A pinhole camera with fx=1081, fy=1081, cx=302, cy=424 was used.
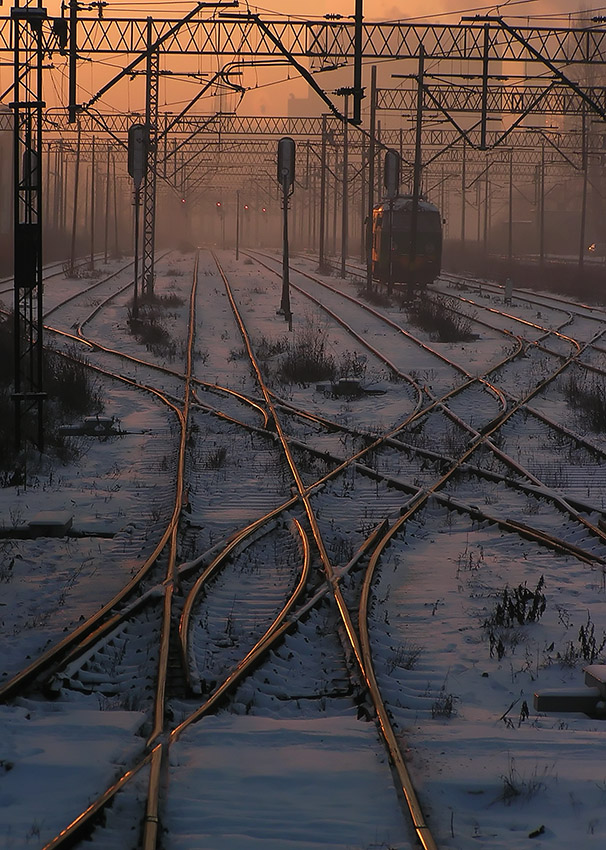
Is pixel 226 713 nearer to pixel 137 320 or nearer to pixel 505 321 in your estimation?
pixel 137 320

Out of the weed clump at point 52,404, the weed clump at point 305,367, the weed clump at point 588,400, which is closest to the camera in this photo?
the weed clump at point 52,404

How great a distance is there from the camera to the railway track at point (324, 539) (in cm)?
633

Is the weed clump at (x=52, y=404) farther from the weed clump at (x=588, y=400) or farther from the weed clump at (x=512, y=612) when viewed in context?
the weed clump at (x=588, y=400)

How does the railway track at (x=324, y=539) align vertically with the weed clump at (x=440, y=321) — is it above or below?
below

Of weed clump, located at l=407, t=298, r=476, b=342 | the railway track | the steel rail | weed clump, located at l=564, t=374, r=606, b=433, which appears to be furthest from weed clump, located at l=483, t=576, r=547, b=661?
weed clump, located at l=407, t=298, r=476, b=342

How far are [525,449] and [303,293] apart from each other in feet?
91.7

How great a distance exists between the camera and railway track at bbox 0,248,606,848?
633cm

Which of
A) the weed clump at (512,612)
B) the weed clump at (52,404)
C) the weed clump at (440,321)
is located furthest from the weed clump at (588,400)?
the weed clump at (512,612)

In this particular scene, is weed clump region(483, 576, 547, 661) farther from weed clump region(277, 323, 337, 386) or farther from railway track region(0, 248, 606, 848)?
weed clump region(277, 323, 337, 386)

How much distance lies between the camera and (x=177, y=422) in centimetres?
1578

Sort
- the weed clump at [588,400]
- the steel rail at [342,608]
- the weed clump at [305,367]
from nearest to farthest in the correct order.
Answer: the steel rail at [342,608] → the weed clump at [588,400] → the weed clump at [305,367]

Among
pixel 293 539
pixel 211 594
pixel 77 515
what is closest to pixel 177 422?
pixel 77 515

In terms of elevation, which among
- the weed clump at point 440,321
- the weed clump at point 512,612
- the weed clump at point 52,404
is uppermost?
the weed clump at point 440,321

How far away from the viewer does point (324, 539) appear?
9789 mm
